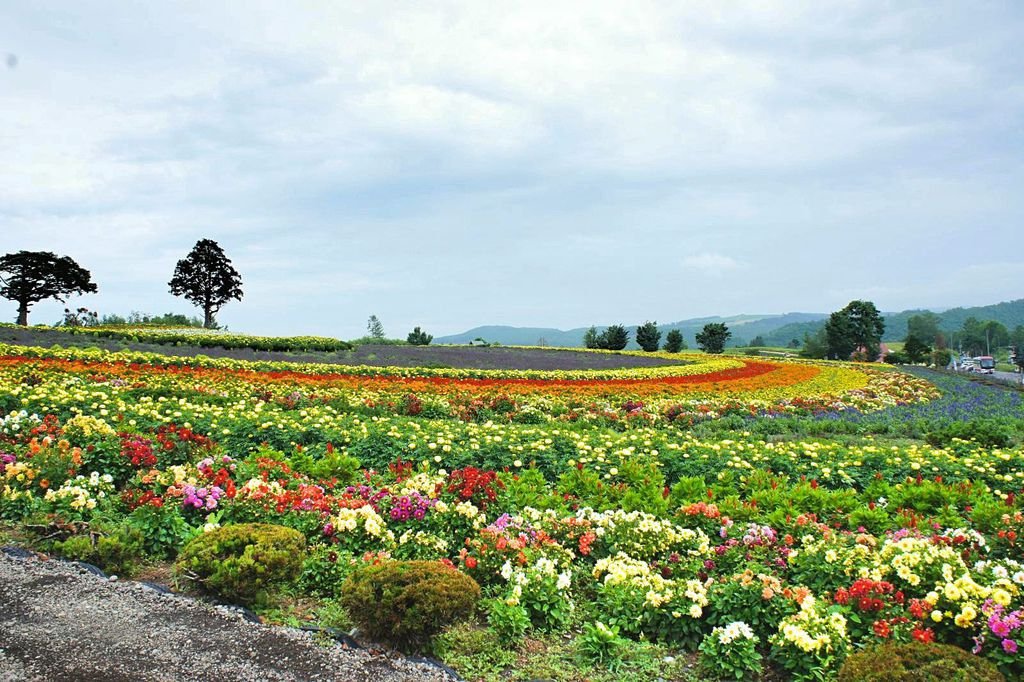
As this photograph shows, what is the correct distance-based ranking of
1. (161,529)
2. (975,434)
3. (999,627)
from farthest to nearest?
(975,434) < (161,529) < (999,627)

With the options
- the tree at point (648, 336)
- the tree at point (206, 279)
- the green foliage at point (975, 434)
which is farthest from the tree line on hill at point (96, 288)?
the green foliage at point (975, 434)

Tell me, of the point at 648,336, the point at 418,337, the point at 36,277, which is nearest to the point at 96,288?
the point at 36,277

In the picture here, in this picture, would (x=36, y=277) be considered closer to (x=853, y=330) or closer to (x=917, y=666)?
(x=917, y=666)

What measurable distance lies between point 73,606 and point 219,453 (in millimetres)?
3240

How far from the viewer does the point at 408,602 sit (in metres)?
4.27

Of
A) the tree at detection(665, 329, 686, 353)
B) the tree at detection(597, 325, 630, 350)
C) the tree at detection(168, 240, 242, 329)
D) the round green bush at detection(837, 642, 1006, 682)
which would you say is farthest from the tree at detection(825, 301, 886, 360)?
the round green bush at detection(837, 642, 1006, 682)

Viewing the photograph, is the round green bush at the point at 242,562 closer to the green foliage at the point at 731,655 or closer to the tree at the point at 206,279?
the green foliage at the point at 731,655

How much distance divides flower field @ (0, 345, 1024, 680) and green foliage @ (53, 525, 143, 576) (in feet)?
0.10

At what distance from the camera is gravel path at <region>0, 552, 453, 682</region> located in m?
3.95

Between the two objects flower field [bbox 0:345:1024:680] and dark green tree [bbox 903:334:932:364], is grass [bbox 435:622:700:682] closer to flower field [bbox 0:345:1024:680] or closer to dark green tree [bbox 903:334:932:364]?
flower field [bbox 0:345:1024:680]

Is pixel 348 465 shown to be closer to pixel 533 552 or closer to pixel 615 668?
pixel 533 552

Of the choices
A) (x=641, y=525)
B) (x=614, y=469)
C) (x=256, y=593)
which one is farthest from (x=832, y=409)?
(x=256, y=593)

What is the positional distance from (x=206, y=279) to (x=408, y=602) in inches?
2402

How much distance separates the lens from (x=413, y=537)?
217 inches
